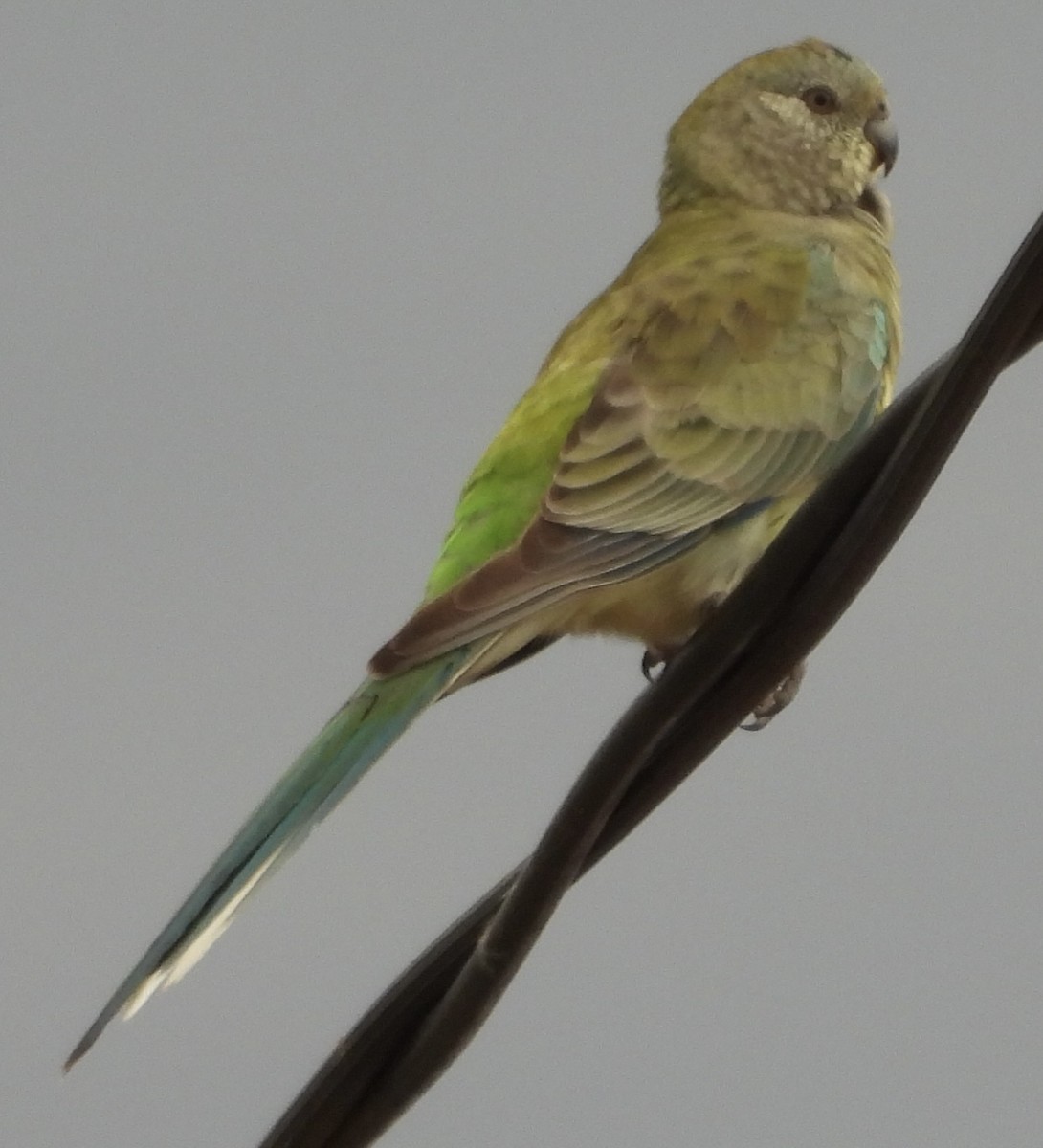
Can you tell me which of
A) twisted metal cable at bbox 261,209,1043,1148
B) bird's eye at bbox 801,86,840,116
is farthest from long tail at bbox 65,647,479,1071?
bird's eye at bbox 801,86,840,116

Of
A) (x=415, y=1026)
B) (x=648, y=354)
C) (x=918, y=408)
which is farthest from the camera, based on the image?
(x=648, y=354)

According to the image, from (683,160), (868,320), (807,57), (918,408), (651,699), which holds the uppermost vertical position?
(807,57)

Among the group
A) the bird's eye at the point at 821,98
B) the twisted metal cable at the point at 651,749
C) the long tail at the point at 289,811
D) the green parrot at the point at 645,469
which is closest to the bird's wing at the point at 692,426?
the green parrot at the point at 645,469

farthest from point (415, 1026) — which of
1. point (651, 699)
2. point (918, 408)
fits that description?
point (918, 408)

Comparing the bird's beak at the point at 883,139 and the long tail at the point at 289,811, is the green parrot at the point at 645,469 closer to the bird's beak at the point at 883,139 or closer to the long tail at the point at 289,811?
the long tail at the point at 289,811

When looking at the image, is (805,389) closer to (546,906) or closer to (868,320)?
(868,320)

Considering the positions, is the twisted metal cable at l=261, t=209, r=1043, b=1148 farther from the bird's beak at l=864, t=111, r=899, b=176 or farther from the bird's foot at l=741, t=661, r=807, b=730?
the bird's beak at l=864, t=111, r=899, b=176
